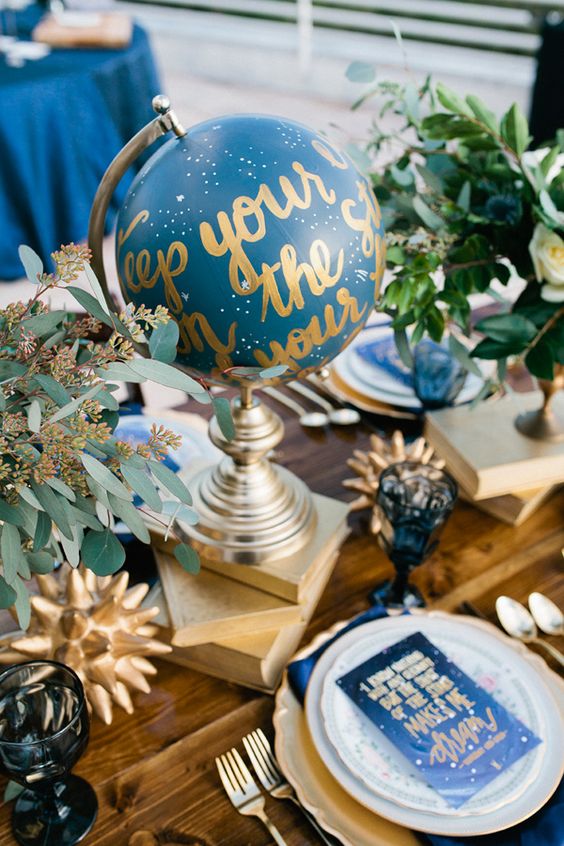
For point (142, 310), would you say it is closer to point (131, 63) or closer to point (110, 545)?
point (110, 545)

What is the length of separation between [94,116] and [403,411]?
256 centimetres

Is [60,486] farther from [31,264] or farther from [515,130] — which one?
[515,130]

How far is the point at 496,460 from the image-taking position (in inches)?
35.8

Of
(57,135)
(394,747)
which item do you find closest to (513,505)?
(394,747)

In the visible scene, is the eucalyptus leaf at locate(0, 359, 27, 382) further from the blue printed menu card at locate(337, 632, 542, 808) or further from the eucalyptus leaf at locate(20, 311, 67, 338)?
the blue printed menu card at locate(337, 632, 542, 808)

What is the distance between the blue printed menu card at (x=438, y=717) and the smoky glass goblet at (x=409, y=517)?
0.08 metres

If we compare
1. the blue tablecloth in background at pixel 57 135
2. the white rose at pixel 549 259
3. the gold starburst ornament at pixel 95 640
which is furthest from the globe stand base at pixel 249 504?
the blue tablecloth in background at pixel 57 135

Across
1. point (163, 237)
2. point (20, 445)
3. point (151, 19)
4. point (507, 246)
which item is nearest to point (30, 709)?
point (20, 445)

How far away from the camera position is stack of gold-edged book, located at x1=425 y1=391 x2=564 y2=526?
906mm

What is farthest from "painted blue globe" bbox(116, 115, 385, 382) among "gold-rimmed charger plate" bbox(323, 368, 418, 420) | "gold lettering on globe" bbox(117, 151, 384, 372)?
"gold-rimmed charger plate" bbox(323, 368, 418, 420)

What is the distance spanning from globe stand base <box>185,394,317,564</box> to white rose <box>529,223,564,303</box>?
1.07ft

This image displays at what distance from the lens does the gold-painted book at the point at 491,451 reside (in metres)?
0.90

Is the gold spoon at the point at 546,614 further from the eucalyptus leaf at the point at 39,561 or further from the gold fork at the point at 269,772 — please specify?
the eucalyptus leaf at the point at 39,561

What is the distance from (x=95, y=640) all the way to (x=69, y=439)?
0.92 feet
